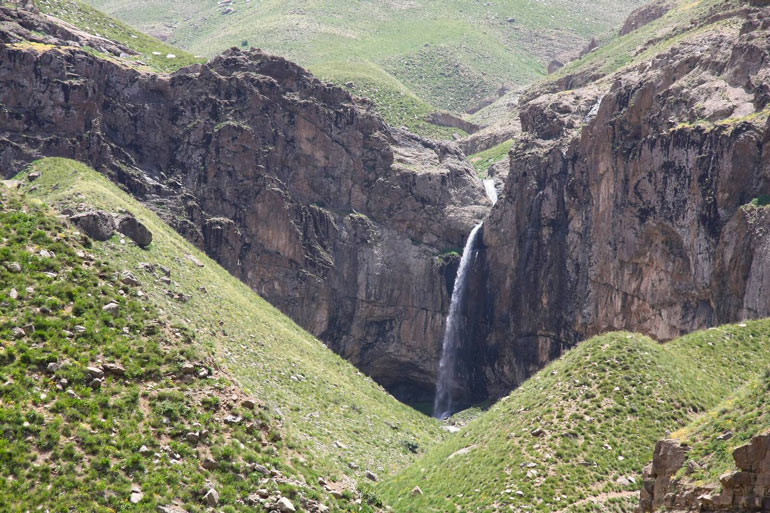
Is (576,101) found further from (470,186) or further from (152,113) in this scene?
(152,113)

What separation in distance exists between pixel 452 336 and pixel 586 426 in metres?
46.0

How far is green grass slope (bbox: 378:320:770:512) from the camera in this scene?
125 feet

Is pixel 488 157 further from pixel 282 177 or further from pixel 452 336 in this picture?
pixel 282 177

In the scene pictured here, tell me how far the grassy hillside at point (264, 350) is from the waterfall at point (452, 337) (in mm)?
14065

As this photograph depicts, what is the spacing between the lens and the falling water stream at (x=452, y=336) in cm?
8638

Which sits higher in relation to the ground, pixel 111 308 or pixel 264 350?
pixel 111 308

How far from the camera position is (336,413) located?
2138 inches

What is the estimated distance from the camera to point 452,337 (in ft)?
287

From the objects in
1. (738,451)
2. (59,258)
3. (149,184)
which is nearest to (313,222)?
(149,184)

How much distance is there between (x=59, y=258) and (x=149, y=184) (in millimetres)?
48547

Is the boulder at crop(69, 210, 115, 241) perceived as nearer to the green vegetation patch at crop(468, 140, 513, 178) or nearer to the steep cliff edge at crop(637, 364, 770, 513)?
the steep cliff edge at crop(637, 364, 770, 513)

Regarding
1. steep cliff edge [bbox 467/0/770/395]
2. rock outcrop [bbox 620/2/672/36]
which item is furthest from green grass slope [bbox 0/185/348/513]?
rock outcrop [bbox 620/2/672/36]

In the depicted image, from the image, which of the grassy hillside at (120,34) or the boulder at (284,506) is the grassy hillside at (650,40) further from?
the boulder at (284,506)

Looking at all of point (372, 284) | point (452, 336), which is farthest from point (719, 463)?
point (372, 284)
